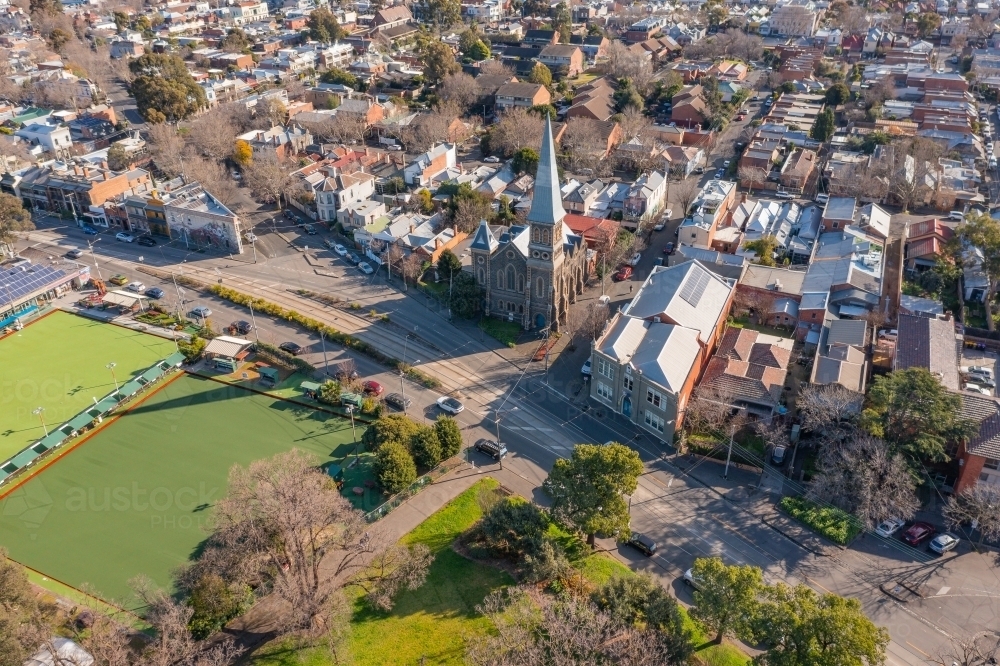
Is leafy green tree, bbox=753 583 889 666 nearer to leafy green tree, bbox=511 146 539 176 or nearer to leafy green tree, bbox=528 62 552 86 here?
leafy green tree, bbox=511 146 539 176

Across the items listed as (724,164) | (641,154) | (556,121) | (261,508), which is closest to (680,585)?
(261,508)

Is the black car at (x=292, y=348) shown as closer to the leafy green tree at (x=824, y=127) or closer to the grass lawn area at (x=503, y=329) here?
the grass lawn area at (x=503, y=329)

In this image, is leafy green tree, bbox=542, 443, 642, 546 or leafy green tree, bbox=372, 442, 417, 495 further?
leafy green tree, bbox=372, 442, 417, 495

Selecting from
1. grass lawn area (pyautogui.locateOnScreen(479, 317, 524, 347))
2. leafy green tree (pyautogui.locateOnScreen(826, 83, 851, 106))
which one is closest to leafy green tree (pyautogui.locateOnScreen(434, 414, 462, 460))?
grass lawn area (pyautogui.locateOnScreen(479, 317, 524, 347))

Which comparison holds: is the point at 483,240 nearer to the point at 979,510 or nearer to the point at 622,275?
the point at 622,275

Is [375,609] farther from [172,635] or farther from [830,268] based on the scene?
[830,268]

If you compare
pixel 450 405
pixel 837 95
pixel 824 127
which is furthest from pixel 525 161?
pixel 837 95
